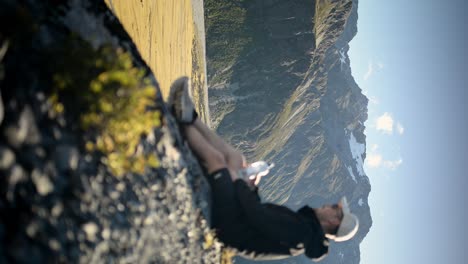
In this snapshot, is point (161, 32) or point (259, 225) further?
point (161, 32)

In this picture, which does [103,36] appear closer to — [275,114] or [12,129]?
[12,129]

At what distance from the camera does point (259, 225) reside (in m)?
5.08

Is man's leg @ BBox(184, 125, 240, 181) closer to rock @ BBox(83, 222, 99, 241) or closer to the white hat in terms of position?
the white hat

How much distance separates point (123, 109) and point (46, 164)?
0.78 metres

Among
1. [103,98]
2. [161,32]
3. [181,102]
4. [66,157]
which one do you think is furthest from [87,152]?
[161,32]

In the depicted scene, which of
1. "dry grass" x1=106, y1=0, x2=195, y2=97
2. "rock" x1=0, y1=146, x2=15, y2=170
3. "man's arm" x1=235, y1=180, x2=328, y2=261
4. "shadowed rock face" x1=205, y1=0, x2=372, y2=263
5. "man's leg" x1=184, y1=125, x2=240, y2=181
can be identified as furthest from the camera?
"shadowed rock face" x1=205, y1=0, x2=372, y2=263

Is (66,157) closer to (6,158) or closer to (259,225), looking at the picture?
(6,158)

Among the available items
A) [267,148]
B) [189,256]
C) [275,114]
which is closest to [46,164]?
[189,256]

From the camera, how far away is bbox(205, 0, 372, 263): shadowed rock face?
7212 centimetres

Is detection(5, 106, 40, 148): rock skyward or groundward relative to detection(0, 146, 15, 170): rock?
skyward

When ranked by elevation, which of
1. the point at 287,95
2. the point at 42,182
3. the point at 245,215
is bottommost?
the point at 287,95

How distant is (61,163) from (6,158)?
0.43m

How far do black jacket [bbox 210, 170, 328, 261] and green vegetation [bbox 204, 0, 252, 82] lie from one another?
188ft

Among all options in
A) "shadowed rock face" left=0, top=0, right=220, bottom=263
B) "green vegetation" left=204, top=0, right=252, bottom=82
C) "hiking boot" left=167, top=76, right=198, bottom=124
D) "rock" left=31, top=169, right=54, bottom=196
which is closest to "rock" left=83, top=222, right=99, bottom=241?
"shadowed rock face" left=0, top=0, right=220, bottom=263
